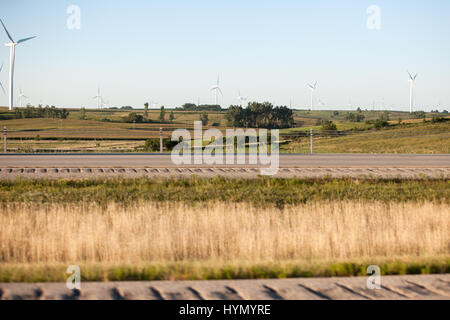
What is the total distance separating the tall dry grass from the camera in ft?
26.8

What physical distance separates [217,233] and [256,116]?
72.7 metres

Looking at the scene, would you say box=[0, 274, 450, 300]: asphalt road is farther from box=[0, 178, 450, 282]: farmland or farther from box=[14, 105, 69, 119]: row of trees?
box=[14, 105, 69, 119]: row of trees

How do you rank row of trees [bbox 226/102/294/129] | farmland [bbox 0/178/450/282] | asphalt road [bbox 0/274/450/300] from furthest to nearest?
row of trees [bbox 226/102/294/129] → farmland [bbox 0/178/450/282] → asphalt road [bbox 0/274/450/300]

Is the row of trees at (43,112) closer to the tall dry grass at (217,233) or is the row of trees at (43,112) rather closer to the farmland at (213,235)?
the farmland at (213,235)

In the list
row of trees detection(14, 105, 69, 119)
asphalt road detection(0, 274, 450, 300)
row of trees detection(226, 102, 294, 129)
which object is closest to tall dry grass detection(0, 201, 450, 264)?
asphalt road detection(0, 274, 450, 300)

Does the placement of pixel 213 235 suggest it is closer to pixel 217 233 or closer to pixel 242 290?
pixel 217 233

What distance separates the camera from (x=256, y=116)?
81.4m

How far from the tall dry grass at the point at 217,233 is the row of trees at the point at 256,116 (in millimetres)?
68171

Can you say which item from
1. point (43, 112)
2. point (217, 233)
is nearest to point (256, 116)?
point (43, 112)

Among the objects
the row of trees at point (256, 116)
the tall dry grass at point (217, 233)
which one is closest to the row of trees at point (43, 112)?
the row of trees at point (256, 116)

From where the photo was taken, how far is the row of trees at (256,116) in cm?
8069

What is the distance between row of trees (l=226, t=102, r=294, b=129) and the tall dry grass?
68171 millimetres

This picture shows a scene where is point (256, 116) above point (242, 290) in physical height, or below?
above
